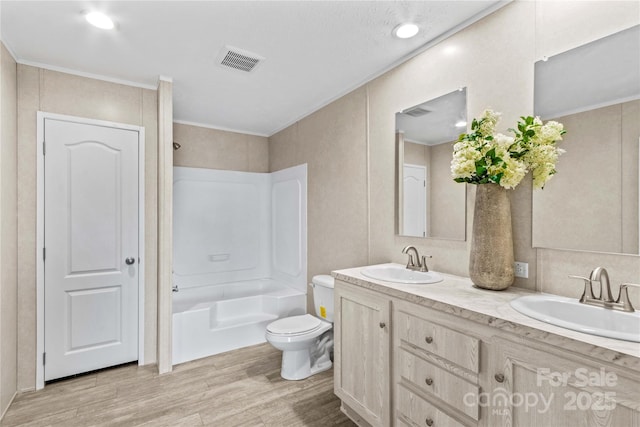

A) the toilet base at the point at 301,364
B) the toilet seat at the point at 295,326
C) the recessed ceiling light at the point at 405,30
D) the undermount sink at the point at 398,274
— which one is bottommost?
the toilet base at the point at 301,364

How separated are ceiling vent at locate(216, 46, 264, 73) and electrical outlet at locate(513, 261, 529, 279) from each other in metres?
2.13

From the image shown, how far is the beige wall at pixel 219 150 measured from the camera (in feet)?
12.1

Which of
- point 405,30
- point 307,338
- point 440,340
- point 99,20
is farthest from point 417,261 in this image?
Answer: point 99,20

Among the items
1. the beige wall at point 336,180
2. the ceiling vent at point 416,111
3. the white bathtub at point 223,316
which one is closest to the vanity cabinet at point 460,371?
the beige wall at point 336,180

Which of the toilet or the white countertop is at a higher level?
the white countertop

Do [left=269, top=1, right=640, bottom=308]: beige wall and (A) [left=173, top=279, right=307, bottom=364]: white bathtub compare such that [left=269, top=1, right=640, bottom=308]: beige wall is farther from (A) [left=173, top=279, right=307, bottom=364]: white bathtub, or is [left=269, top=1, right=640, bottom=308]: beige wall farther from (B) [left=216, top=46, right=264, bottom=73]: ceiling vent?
(B) [left=216, top=46, right=264, bottom=73]: ceiling vent

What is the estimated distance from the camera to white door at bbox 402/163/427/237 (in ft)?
6.78

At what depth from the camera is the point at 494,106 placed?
167cm

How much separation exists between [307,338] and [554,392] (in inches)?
68.3

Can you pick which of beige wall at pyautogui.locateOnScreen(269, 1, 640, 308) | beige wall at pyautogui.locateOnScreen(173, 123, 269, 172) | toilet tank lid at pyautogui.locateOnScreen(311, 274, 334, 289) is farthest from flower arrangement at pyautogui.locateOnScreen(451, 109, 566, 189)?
beige wall at pyautogui.locateOnScreen(173, 123, 269, 172)

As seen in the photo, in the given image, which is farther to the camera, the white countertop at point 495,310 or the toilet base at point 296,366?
the toilet base at point 296,366

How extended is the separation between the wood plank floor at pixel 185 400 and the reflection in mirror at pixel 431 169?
4.63ft

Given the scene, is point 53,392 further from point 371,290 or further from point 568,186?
point 568,186

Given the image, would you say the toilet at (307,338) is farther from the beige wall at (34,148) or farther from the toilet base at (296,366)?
the beige wall at (34,148)
